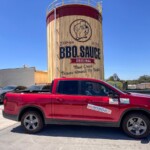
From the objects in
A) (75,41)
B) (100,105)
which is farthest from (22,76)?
(100,105)

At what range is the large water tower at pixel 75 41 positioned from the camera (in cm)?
1859

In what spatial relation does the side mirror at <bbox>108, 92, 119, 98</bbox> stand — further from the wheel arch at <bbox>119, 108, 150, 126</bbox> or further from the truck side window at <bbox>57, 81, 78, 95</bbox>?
the truck side window at <bbox>57, 81, 78, 95</bbox>

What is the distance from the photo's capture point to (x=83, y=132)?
275 inches

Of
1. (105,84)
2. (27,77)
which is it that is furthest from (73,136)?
(27,77)

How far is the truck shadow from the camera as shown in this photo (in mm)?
6527

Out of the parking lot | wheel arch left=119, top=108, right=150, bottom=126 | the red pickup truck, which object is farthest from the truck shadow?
Answer: wheel arch left=119, top=108, right=150, bottom=126

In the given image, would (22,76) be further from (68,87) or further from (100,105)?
(100,105)

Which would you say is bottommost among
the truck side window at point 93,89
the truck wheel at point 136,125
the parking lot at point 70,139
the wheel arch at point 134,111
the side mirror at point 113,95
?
the parking lot at point 70,139

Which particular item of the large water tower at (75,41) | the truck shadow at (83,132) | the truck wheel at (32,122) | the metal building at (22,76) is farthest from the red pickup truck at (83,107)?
the metal building at (22,76)

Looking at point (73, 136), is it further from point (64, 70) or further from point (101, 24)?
point (101, 24)

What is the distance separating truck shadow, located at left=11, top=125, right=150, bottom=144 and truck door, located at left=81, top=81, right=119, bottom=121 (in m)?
0.52

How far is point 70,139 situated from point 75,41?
13220 millimetres

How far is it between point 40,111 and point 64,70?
11854 mm

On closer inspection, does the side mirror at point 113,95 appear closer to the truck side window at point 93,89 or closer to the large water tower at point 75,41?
the truck side window at point 93,89
